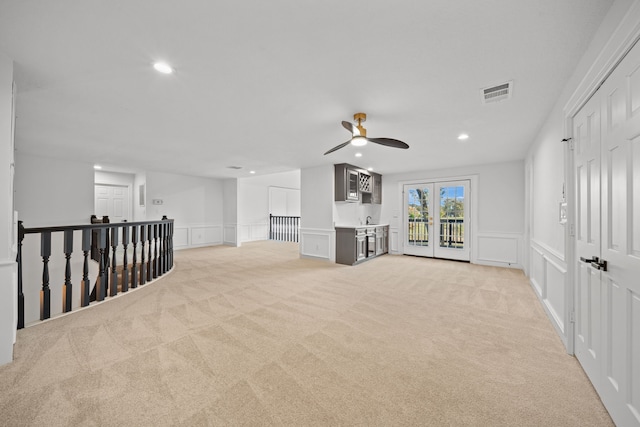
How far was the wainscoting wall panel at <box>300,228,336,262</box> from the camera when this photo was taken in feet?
20.2

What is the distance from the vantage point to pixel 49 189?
571 cm

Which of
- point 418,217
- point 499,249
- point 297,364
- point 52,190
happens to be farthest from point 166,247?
point 499,249

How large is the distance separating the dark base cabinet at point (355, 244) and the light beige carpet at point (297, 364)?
222cm

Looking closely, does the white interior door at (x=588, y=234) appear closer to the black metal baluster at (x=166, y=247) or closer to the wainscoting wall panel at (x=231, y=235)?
the black metal baluster at (x=166, y=247)

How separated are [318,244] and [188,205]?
191 inches

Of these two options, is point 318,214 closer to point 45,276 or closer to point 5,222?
point 45,276

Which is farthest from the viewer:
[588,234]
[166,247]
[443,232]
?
[443,232]

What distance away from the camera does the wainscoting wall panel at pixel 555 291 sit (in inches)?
88.2

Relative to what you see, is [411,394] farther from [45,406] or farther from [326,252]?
[326,252]

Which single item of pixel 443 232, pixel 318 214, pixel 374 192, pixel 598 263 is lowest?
pixel 443 232

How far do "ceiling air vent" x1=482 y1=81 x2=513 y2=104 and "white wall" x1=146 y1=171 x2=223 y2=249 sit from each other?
8347 mm

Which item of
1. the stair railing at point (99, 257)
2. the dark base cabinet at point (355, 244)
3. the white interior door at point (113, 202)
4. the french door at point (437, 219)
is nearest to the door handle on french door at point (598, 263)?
the dark base cabinet at point (355, 244)

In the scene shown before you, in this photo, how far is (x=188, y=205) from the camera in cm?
828

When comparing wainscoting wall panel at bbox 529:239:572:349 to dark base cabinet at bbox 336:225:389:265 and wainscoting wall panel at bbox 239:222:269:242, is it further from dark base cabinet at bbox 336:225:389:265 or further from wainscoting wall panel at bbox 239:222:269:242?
wainscoting wall panel at bbox 239:222:269:242
